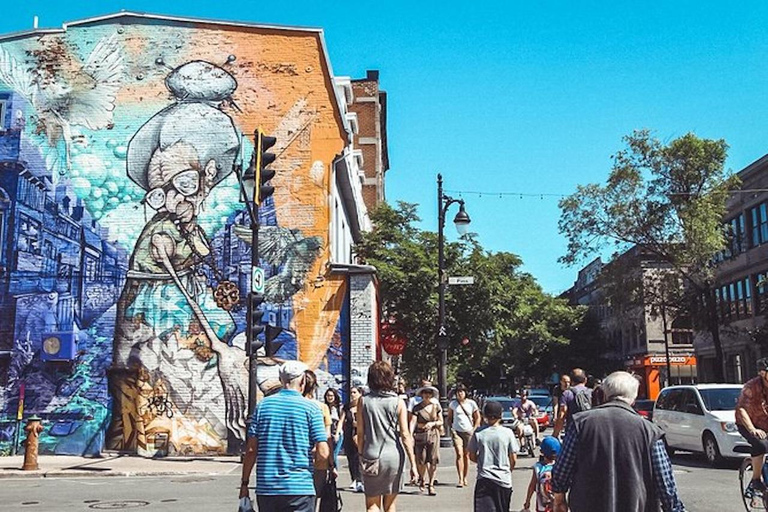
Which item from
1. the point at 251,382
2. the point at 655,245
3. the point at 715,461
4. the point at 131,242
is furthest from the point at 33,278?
the point at 655,245

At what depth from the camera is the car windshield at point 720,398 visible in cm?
1772

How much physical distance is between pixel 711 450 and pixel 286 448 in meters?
13.8

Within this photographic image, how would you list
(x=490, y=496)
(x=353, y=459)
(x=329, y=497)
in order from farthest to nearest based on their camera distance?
(x=353, y=459) < (x=490, y=496) < (x=329, y=497)

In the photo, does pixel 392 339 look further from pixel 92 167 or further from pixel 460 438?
pixel 460 438

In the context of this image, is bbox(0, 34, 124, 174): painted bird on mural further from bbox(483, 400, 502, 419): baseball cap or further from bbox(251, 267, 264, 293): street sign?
bbox(483, 400, 502, 419): baseball cap

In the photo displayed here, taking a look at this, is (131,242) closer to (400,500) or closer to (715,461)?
(400,500)

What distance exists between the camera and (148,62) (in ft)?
77.4

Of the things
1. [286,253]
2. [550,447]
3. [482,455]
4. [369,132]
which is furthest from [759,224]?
[550,447]

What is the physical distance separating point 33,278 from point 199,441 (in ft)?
20.9

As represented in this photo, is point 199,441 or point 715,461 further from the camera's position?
point 199,441

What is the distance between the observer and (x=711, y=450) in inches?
676

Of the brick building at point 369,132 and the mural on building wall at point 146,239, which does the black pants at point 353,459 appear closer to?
the mural on building wall at point 146,239

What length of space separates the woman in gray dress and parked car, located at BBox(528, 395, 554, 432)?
2660 cm

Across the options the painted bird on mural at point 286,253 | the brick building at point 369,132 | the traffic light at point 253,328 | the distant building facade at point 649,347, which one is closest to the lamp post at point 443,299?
the painted bird on mural at point 286,253
